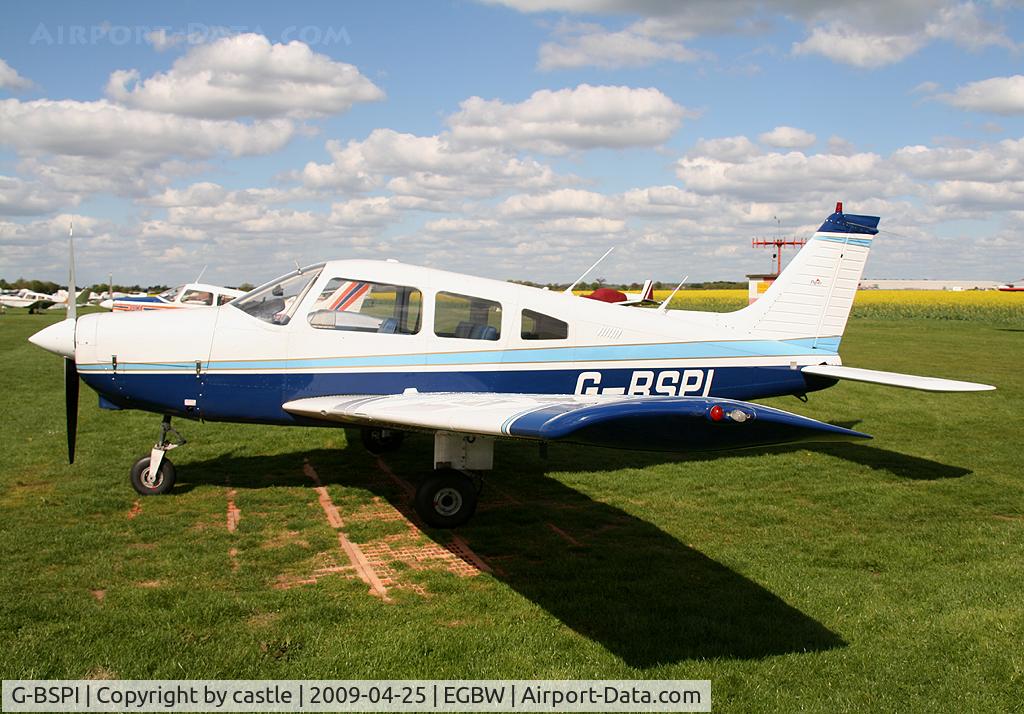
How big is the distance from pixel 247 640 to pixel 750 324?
6.64 m

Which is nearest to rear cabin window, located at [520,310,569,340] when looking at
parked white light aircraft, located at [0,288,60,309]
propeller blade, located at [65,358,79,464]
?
propeller blade, located at [65,358,79,464]

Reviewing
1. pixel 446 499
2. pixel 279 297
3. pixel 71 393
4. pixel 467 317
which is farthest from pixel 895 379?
pixel 71 393

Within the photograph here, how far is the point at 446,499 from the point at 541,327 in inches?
78.1

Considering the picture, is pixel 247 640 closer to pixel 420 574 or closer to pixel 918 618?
pixel 420 574

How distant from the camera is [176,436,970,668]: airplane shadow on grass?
4.60 metres

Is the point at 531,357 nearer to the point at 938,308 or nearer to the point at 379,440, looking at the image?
the point at 379,440

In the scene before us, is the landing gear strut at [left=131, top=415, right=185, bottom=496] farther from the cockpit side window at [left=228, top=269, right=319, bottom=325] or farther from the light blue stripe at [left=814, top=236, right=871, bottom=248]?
the light blue stripe at [left=814, top=236, right=871, bottom=248]

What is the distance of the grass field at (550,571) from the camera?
13.7 feet

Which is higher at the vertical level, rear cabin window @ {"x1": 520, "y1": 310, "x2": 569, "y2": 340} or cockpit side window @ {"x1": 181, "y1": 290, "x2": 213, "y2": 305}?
rear cabin window @ {"x1": 520, "y1": 310, "x2": 569, "y2": 340}

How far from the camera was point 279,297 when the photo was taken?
289 inches

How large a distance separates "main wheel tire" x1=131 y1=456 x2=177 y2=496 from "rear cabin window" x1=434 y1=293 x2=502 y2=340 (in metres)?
3.14

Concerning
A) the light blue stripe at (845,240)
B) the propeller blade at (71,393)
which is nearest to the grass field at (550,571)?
the propeller blade at (71,393)

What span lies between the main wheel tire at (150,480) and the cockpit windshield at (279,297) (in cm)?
184

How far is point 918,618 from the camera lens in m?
4.86
